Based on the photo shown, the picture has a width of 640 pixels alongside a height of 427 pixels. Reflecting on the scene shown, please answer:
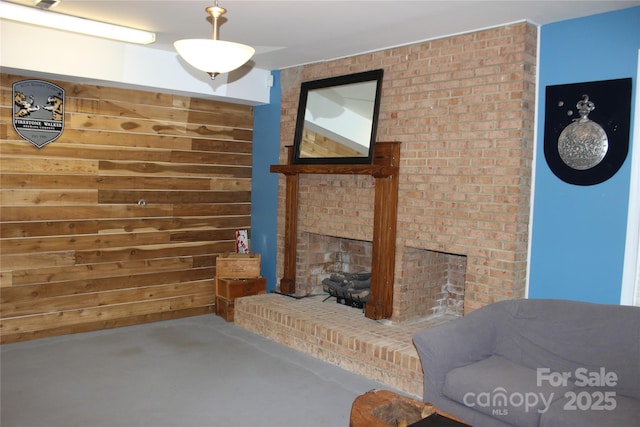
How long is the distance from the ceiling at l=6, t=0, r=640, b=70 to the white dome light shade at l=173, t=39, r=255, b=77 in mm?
848

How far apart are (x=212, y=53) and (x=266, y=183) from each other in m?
3.20

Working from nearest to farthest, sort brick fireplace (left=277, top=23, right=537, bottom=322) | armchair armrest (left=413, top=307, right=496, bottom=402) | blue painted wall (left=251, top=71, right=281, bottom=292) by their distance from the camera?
armchair armrest (left=413, top=307, right=496, bottom=402) < brick fireplace (left=277, top=23, right=537, bottom=322) < blue painted wall (left=251, top=71, right=281, bottom=292)

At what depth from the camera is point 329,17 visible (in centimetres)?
377

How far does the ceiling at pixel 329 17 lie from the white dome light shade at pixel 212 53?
85 centimetres

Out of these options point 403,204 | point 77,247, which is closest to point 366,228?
point 403,204

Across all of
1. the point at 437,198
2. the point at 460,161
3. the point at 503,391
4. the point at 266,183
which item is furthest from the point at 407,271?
the point at 266,183

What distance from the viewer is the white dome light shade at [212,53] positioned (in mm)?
2729

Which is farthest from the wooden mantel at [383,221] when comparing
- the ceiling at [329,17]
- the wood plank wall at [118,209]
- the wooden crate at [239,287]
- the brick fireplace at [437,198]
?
the wood plank wall at [118,209]

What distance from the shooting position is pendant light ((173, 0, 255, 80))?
8.96 ft

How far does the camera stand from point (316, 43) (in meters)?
4.53

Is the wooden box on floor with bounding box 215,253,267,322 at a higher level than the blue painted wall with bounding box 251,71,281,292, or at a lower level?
lower

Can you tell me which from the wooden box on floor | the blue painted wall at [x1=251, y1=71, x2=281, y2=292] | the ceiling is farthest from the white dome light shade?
the wooden box on floor

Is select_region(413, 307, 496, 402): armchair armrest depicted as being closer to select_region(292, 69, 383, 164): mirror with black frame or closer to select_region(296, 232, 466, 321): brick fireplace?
select_region(296, 232, 466, 321): brick fireplace

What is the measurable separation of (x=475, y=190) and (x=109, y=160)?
3399 mm
